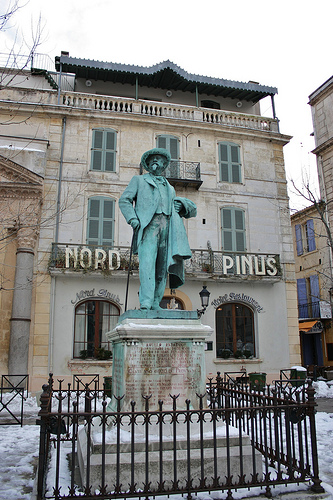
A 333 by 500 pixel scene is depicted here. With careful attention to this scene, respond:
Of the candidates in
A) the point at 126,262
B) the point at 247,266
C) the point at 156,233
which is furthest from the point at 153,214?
the point at 247,266

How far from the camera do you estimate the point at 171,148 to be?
19.6m

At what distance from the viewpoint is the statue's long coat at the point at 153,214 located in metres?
5.77

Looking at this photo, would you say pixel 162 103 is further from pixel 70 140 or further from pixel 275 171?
pixel 275 171

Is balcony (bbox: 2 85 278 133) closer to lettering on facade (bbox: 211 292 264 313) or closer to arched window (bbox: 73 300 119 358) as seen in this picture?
lettering on facade (bbox: 211 292 264 313)

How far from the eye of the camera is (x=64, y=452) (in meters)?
6.15

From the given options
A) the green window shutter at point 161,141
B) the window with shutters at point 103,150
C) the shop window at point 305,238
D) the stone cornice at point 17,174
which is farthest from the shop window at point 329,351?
the stone cornice at point 17,174

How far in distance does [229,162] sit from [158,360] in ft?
53.1

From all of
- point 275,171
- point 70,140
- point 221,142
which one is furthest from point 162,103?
point 275,171

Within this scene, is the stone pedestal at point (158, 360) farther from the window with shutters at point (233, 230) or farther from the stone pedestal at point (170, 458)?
the window with shutters at point (233, 230)

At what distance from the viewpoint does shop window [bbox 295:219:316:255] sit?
26.5 meters

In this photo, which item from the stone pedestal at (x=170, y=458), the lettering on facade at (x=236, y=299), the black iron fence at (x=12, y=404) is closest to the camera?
the stone pedestal at (x=170, y=458)

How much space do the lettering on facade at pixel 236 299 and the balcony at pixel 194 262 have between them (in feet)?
2.51

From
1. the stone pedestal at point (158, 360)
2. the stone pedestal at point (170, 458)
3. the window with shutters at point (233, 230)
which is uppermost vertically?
the window with shutters at point (233, 230)

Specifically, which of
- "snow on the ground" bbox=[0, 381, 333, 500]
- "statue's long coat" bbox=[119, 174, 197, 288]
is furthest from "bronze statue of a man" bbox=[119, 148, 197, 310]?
"snow on the ground" bbox=[0, 381, 333, 500]
